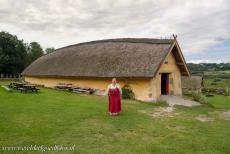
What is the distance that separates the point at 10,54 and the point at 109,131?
145ft

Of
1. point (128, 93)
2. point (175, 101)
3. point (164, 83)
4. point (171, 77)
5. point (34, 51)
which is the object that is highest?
point (34, 51)

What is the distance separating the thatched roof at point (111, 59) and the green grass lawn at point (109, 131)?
23.1 ft

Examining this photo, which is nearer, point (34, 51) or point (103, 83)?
point (103, 83)

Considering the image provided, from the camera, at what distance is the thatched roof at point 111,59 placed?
2200 cm

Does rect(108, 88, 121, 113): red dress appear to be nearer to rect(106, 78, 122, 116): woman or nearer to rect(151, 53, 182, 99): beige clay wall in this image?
rect(106, 78, 122, 116): woman

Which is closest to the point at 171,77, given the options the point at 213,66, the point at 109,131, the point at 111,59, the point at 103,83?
the point at 111,59

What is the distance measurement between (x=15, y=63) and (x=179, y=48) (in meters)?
→ 36.1

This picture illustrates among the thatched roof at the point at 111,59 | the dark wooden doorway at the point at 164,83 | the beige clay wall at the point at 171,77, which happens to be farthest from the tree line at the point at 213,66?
the dark wooden doorway at the point at 164,83

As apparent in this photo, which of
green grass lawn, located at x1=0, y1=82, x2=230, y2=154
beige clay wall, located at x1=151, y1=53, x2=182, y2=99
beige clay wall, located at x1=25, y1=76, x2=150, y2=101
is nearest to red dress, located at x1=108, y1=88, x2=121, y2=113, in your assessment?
green grass lawn, located at x1=0, y1=82, x2=230, y2=154

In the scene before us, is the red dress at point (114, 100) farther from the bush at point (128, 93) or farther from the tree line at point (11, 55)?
the tree line at point (11, 55)

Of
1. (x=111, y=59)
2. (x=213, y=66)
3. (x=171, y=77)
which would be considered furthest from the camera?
(x=213, y=66)

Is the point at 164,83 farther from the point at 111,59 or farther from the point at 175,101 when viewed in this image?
the point at 111,59

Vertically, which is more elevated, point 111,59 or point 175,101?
point 111,59

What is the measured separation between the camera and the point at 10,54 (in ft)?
168
